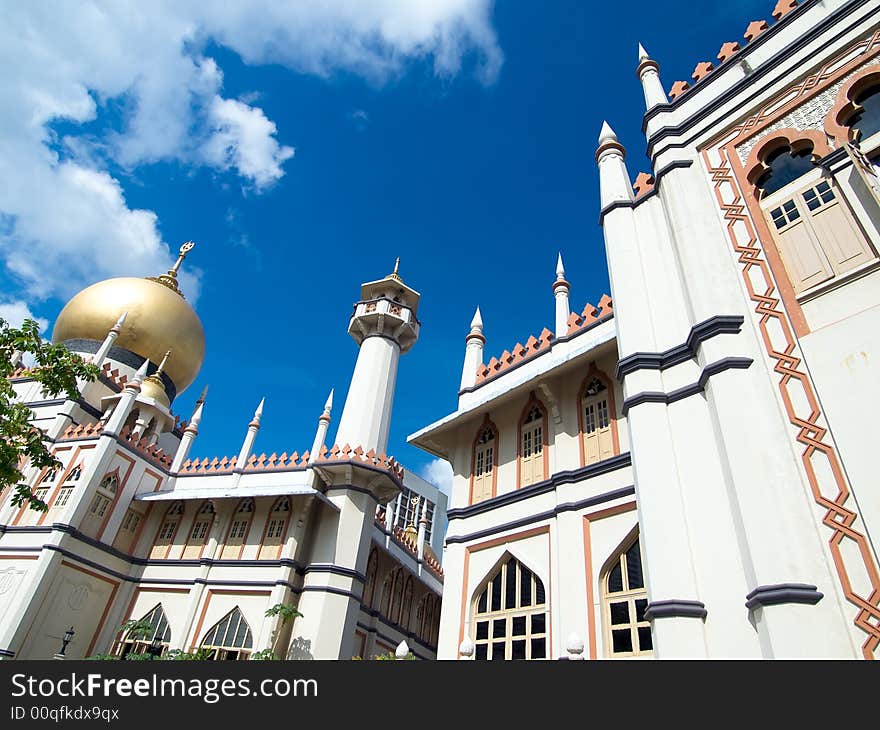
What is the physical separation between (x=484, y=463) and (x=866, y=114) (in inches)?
338

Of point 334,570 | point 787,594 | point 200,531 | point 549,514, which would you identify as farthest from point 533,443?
point 200,531

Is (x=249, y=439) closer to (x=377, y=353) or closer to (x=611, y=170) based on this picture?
(x=377, y=353)

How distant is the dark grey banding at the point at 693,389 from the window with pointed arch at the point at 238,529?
1378 centimetres

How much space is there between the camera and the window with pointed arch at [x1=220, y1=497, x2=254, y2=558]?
57.5 feet

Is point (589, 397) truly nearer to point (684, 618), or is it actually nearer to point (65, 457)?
point (684, 618)

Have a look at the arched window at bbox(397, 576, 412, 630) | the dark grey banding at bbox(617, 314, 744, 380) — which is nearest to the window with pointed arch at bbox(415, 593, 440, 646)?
the arched window at bbox(397, 576, 412, 630)

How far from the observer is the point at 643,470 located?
23.7 ft

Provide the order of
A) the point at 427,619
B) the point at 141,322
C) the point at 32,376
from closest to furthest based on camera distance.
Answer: the point at 32,376
the point at 427,619
the point at 141,322

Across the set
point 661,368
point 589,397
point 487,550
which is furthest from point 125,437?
point 661,368

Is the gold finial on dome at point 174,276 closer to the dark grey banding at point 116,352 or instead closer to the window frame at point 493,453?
the dark grey banding at point 116,352

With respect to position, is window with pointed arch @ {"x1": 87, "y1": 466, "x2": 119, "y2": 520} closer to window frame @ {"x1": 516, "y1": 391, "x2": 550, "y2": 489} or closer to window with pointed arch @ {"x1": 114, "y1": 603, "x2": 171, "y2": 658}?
window with pointed arch @ {"x1": 114, "y1": 603, "x2": 171, "y2": 658}

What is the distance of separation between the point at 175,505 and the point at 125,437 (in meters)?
2.80

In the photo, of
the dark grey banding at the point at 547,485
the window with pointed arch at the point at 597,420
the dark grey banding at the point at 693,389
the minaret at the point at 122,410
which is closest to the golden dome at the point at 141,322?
the minaret at the point at 122,410

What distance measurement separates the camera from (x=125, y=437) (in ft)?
63.2
